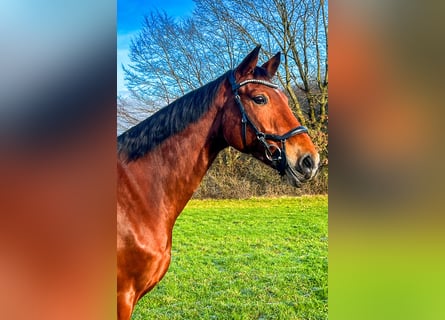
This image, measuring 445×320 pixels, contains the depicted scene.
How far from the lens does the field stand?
9.01 ft

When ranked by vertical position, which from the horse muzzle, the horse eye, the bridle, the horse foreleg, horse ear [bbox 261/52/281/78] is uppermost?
horse ear [bbox 261/52/281/78]

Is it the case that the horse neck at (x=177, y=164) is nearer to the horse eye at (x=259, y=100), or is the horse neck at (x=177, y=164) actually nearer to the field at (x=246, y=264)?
the horse eye at (x=259, y=100)

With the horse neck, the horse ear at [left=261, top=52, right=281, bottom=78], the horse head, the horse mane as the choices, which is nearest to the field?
the horse neck

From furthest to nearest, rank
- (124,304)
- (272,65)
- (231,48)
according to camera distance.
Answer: (231,48) → (272,65) → (124,304)

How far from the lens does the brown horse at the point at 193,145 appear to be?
2.35 m

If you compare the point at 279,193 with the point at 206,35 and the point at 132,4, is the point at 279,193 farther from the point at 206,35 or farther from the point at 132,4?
the point at 132,4

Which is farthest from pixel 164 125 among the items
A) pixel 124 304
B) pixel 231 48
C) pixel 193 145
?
pixel 124 304

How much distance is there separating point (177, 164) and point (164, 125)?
0.26 m

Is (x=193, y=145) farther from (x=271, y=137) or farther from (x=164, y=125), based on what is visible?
(x=271, y=137)

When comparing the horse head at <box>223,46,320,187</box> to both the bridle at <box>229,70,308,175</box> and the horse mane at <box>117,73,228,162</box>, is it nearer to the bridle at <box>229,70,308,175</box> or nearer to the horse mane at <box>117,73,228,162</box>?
the bridle at <box>229,70,308,175</box>

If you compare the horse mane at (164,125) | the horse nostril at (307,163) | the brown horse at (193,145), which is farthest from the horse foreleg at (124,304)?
the horse nostril at (307,163)

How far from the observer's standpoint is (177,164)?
2430mm
